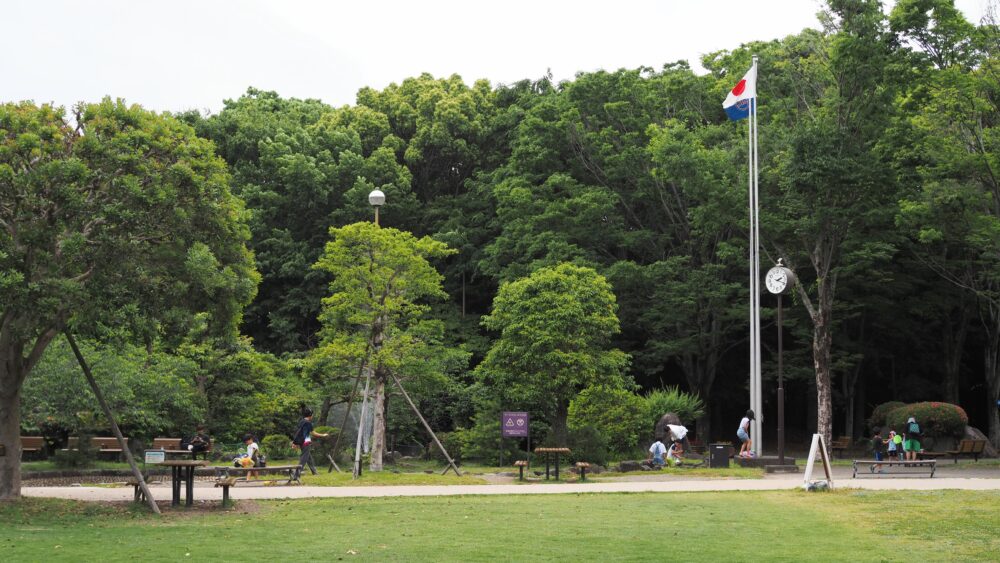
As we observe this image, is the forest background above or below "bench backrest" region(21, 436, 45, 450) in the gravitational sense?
above

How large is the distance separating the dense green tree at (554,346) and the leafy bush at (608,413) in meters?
0.30

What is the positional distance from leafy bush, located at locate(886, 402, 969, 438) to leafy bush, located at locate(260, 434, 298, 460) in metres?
19.8

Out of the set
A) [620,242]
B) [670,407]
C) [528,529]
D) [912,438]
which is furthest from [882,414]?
[528,529]

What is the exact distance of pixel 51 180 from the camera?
15008 mm

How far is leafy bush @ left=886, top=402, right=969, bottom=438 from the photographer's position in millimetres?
33750

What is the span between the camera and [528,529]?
A: 13.6 m

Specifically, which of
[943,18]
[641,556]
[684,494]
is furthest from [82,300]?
[943,18]

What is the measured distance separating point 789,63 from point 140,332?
25.6 m

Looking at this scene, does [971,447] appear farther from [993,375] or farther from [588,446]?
[588,446]

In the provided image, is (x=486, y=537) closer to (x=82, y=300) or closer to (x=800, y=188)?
(x=82, y=300)

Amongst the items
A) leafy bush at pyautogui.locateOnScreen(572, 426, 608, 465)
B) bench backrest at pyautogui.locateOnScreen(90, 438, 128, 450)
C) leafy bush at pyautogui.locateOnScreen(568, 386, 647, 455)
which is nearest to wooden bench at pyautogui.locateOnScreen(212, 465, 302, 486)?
bench backrest at pyautogui.locateOnScreen(90, 438, 128, 450)

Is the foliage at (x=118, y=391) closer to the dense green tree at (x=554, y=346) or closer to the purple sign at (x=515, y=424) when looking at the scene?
the dense green tree at (x=554, y=346)

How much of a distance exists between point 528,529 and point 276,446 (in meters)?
19.9

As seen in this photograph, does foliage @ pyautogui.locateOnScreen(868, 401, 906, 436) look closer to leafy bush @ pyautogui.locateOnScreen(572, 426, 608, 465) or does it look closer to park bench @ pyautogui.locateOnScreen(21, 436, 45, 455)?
leafy bush @ pyautogui.locateOnScreen(572, 426, 608, 465)
